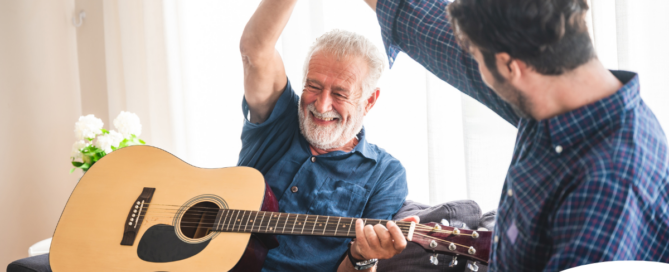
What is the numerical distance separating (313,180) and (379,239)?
495 millimetres

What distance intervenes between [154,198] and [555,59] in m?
1.15

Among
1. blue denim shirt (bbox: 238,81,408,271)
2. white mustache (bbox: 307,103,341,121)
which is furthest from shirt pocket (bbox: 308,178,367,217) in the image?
white mustache (bbox: 307,103,341,121)

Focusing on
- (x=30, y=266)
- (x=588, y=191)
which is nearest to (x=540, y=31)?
(x=588, y=191)

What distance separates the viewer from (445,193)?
5.77 feet

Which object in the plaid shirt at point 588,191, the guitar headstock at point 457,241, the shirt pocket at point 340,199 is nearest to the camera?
the plaid shirt at point 588,191

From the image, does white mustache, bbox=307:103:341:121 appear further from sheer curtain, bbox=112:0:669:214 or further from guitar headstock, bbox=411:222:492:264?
guitar headstock, bbox=411:222:492:264

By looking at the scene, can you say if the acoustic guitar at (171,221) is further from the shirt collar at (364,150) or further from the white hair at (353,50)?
the white hair at (353,50)

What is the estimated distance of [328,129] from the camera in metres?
1.58

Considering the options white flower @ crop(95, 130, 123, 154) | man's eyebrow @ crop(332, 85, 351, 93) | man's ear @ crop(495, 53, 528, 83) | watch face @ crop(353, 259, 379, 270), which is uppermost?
man's ear @ crop(495, 53, 528, 83)

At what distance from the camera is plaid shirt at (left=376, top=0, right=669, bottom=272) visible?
2.06 ft

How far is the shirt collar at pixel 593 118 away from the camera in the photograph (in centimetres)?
67

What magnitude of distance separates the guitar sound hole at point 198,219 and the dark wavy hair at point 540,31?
924 millimetres

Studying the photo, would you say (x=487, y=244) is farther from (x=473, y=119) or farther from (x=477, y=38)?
(x=473, y=119)

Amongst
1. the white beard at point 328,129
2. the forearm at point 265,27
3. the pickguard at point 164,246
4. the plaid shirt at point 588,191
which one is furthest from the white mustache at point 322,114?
the plaid shirt at point 588,191
